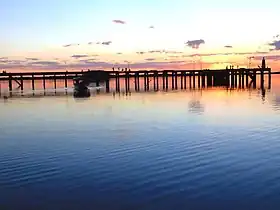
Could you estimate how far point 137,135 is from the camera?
2331 centimetres

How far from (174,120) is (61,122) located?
25.7ft

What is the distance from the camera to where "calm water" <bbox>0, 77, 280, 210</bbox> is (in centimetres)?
1159

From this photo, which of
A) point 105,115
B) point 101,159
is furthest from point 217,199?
point 105,115

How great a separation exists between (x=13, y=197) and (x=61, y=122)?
19.0 m

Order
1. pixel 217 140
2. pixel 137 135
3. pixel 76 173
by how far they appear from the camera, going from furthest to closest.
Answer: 1. pixel 137 135
2. pixel 217 140
3. pixel 76 173

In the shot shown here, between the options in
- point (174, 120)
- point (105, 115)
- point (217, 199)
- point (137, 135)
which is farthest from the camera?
point (105, 115)

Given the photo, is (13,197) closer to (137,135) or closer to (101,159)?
(101,159)

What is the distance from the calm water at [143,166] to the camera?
1159 centimetres

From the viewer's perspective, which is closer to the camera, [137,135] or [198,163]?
[198,163]

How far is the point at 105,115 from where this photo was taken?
117 feet

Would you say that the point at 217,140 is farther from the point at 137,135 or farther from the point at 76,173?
the point at 76,173

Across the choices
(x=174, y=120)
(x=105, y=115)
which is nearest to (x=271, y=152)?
(x=174, y=120)

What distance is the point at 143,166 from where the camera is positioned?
1530cm

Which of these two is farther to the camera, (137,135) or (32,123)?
(32,123)
